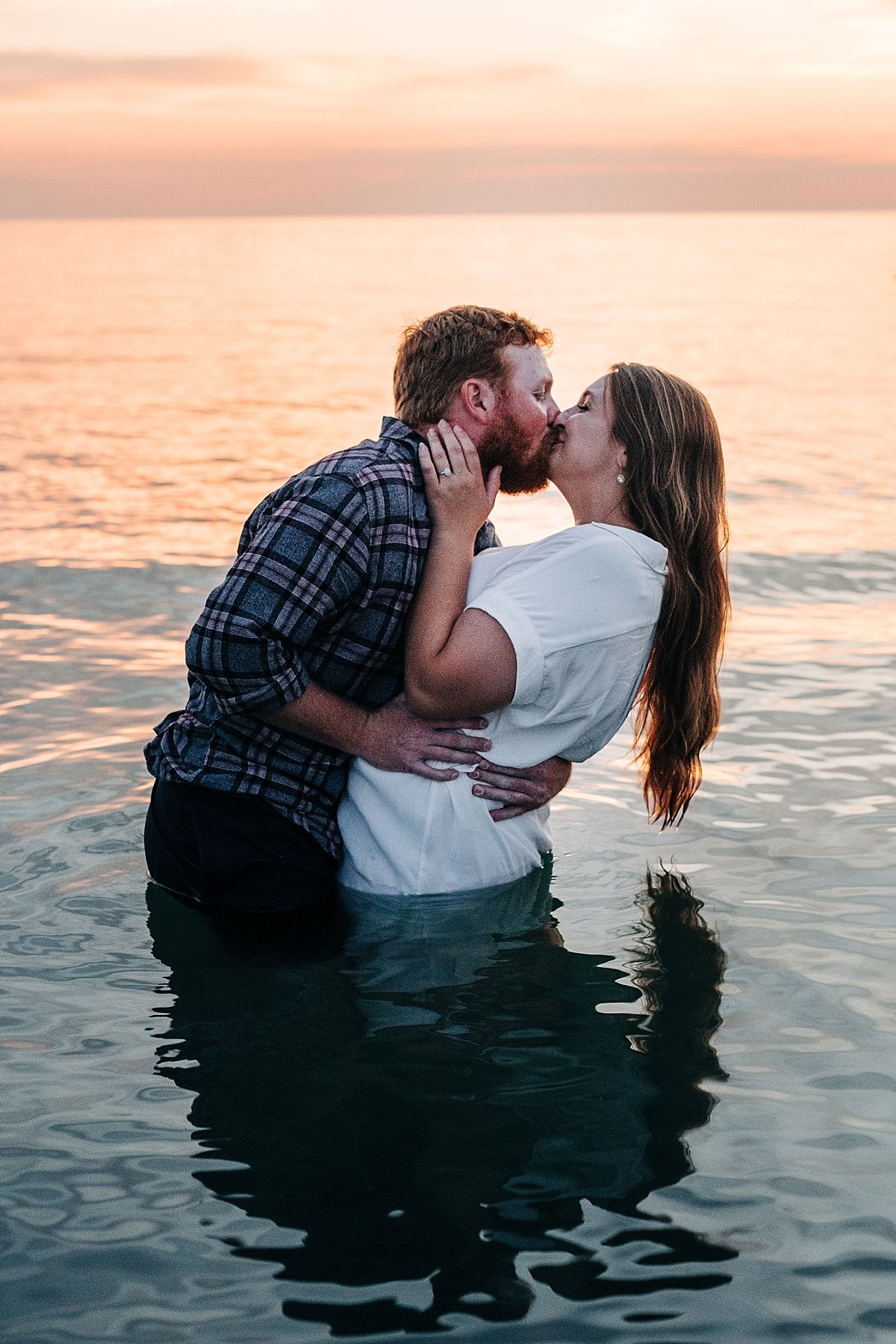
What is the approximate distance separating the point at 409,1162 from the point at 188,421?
758 inches

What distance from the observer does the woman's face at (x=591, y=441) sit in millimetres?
4512

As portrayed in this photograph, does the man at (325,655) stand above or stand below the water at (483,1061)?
above

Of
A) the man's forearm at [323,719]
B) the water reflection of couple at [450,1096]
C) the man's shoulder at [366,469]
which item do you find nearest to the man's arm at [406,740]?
the man's forearm at [323,719]

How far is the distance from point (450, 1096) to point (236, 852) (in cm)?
111

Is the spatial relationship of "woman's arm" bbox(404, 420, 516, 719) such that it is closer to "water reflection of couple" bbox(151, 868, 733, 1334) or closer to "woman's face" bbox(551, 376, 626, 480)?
"woman's face" bbox(551, 376, 626, 480)

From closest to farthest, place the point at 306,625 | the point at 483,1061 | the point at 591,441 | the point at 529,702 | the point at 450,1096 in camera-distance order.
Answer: the point at 450,1096 < the point at 483,1061 < the point at 306,625 < the point at 529,702 < the point at 591,441

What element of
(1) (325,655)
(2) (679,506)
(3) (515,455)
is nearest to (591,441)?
(3) (515,455)

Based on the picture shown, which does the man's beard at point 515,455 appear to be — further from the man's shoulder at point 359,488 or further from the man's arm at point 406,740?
the man's arm at point 406,740

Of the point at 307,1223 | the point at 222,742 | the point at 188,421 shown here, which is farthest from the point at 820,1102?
the point at 188,421

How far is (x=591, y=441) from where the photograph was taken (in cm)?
454

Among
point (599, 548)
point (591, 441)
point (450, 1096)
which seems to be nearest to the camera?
point (450, 1096)

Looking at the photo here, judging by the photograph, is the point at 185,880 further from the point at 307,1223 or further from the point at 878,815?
the point at 878,815

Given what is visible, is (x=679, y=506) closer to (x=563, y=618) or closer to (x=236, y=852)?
(x=563, y=618)

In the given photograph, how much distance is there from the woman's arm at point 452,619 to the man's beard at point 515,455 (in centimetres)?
12
